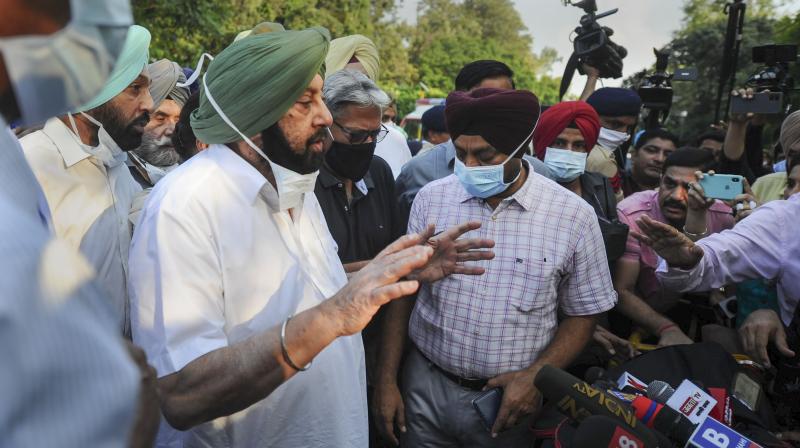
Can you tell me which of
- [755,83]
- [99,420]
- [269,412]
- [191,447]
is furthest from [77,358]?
[755,83]

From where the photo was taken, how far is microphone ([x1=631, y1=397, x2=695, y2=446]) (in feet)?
6.76

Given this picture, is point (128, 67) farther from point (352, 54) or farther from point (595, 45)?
point (595, 45)

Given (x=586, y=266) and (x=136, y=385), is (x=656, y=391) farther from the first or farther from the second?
(x=136, y=385)

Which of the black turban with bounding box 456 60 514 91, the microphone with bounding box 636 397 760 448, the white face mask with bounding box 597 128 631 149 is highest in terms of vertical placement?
the black turban with bounding box 456 60 514 91

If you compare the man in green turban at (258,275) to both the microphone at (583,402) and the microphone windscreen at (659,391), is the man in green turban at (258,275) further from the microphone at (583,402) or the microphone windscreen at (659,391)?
the microphone windscreen at (659,391)

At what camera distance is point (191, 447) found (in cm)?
213

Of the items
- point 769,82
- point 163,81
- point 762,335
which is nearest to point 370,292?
point 762,335

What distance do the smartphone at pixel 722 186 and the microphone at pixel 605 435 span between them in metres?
2.09

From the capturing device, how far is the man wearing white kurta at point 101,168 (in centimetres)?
252

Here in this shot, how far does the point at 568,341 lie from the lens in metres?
2.87

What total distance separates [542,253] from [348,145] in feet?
3.59

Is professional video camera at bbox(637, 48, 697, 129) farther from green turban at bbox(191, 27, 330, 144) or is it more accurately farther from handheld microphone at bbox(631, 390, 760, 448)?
green turban at bbox(191, 27, 330, 144)

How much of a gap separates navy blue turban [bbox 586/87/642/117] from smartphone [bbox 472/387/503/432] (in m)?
3.02

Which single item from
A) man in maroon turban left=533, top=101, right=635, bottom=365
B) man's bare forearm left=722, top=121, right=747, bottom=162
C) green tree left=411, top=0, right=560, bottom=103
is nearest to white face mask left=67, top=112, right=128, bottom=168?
man in maroon turban left=533, top=101, right=635, bottom=365
